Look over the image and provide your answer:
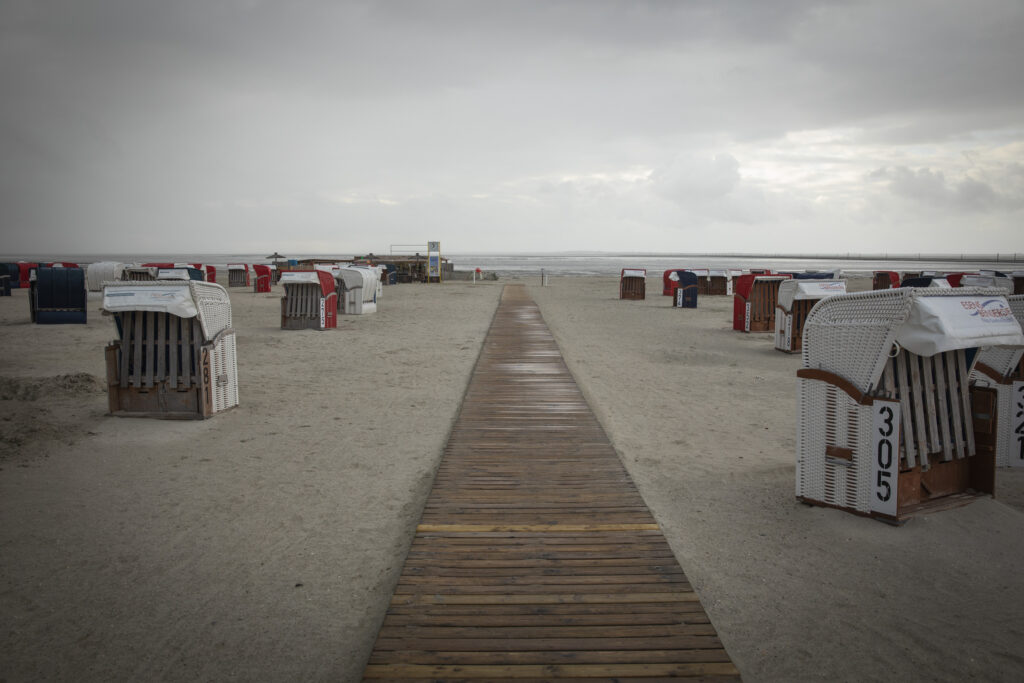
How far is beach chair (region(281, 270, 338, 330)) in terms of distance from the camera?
1775 cm

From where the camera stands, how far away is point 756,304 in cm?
1788

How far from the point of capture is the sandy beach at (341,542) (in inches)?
134

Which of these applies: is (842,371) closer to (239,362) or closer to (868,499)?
(868,499)

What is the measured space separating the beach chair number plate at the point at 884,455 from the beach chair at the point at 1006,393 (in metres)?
2.04

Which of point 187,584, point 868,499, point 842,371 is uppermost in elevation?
point 842,371

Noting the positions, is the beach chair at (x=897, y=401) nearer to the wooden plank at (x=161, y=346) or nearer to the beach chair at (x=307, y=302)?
the wooden plank at (x=161, y=346)

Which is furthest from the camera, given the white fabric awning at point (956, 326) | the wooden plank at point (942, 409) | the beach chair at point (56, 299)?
the beach chair at point (56, 299)

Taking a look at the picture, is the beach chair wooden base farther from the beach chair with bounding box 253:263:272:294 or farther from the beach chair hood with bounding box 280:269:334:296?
the beach chair with bounding box 253:263:272:294

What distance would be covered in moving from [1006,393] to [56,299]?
2184 cm

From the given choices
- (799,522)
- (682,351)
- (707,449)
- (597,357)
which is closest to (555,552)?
(799,522)

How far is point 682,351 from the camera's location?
47.9 ft

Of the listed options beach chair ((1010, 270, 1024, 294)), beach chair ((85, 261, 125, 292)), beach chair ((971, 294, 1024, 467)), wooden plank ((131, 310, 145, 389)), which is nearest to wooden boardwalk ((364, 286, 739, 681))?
beach chair ((971, 294, 1024, 467))

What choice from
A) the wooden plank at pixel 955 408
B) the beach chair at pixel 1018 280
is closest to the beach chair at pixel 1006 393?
the wooden plank at pixel 955 408

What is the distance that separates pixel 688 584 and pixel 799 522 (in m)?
1.52
